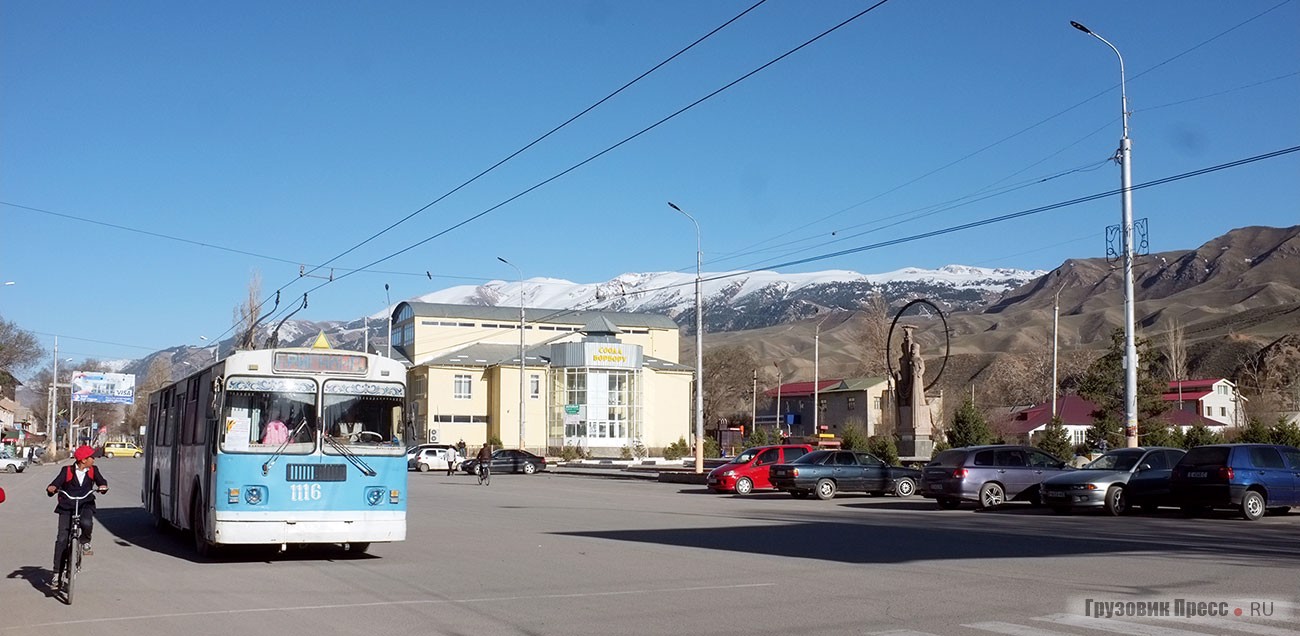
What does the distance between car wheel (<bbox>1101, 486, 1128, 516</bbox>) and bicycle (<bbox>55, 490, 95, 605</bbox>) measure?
783 inches

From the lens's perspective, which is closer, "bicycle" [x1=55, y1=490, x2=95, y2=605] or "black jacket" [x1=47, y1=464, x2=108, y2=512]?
"bicycle" [x1=55, y1=490, x2=95, y2=605]

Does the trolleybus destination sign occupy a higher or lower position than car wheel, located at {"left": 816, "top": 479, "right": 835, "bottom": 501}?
higher

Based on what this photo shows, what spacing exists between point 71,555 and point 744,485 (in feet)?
85.1

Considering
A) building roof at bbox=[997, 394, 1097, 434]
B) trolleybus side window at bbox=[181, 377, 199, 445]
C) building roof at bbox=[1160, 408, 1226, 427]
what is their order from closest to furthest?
trolleybus side window at bbox=[181, 377, 199, 445] < building roof at bbox=[1160, 408, 1226, 427] < building roof at bbox=[997, 394, 1097, 434]

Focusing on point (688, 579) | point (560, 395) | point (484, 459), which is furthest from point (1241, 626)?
point (560, 395)

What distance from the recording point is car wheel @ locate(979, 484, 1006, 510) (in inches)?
1079

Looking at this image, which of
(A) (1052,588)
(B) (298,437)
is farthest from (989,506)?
(B) (298,437)

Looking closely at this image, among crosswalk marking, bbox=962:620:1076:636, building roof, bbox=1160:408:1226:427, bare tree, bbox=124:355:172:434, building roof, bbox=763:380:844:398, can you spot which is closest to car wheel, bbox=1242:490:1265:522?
crosswalk marking, bbox=962:620:1076:636

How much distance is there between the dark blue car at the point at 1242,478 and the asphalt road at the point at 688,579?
0.44 m

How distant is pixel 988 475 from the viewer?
90.5 feet

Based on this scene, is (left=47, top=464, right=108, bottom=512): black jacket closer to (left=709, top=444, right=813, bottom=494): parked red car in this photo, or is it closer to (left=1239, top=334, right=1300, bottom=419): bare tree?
(left=709, top=444, right=813, bottom=494): parked red car

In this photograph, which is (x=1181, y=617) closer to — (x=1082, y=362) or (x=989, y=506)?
(x=989, y=506)

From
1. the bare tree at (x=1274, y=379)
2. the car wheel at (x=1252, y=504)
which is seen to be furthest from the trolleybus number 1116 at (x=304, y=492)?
the bare tree at (x=1274, y=379)

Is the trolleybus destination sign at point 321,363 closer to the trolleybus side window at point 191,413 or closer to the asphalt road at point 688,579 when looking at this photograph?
the trolleybus side window at point 191,413
